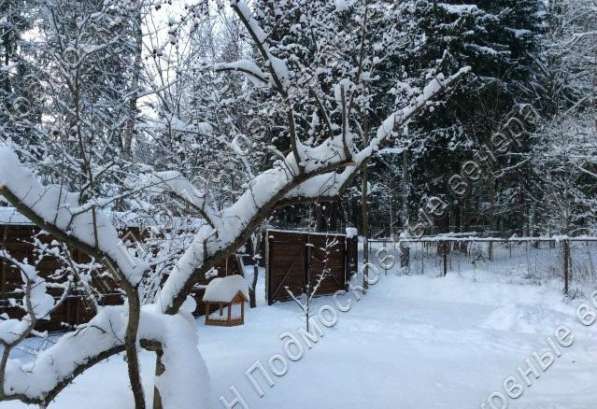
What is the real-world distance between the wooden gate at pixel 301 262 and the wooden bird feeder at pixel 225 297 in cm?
172

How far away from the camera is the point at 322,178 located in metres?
3.55

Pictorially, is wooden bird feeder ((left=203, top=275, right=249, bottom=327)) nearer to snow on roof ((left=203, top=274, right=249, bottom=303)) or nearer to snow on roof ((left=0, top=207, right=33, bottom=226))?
snow on roof ((left=203, top=274, right=249, bottom=303))

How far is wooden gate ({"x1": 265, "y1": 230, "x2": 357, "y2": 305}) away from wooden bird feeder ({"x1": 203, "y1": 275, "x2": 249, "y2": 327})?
5.65 feet

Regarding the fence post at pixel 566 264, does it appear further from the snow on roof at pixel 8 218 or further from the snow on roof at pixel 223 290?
the snow on roof at pixel 8 218

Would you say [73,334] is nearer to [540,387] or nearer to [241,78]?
[540,387]

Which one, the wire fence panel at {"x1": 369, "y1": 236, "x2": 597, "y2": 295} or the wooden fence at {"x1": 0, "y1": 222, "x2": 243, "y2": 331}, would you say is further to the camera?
the wire fence panel at {"x1": 369, "y1": 236, "x2": 597, "y2": 295}

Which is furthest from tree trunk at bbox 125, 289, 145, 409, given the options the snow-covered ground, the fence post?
the fence post

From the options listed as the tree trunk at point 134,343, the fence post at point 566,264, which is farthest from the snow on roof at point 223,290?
the fence post at point 566,264

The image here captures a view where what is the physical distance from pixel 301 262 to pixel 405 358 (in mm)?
5029

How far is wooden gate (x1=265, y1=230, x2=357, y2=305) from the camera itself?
992cm

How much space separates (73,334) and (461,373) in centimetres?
435

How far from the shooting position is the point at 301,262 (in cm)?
1077

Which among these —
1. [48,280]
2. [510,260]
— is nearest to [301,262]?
[48,280]

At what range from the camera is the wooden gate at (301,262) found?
9922 mm
